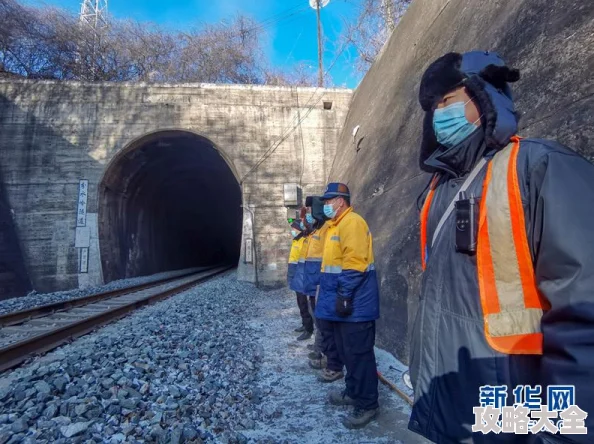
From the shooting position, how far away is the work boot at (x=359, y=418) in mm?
2963

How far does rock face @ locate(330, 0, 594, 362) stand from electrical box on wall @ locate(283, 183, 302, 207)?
3.29 m

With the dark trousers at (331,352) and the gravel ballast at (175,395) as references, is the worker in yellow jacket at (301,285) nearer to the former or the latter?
the gravel ballast at (175,395)

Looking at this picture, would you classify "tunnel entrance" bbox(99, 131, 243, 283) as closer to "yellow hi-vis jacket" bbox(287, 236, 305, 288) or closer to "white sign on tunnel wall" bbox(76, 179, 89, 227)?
"white sign on tunnel wall" bbox(76, 179, 89, 227)

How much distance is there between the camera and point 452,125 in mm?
1516

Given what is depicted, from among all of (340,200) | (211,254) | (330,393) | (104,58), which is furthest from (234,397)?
(211,254)

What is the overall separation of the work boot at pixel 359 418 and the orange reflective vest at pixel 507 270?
2.29 meters

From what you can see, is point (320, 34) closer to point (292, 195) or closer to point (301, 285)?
point (292, 195)

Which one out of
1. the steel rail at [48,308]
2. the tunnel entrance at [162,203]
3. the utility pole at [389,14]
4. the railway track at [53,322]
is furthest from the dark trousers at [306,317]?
the utility pole at [389,14]

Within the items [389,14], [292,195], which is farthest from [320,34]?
[292,195]

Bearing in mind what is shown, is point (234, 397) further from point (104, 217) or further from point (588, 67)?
point (104, 217)

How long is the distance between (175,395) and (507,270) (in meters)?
3.06

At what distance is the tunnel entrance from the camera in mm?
13000

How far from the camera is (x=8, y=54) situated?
14.1m

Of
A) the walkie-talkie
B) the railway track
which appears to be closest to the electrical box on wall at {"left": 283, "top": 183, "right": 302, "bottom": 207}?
the railway track
